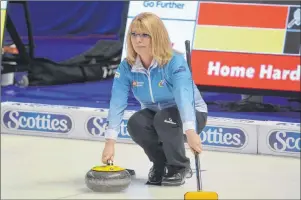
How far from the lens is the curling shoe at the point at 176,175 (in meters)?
0.70

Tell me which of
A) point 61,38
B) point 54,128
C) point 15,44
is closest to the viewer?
point 54,128

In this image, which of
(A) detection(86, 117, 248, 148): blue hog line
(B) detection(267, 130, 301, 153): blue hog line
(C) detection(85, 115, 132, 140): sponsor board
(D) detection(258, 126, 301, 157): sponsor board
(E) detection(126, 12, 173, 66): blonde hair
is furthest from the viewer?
(B) detection(267, 130, 301, 153): blue hog line

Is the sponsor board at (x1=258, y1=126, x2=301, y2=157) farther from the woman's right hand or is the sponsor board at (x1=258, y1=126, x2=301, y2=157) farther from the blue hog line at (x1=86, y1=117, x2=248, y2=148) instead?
the woman's right hand

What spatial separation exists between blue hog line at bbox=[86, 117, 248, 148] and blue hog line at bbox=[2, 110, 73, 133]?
44 millimetres

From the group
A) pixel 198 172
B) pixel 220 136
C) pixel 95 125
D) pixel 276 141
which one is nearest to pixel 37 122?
pixel 95 125

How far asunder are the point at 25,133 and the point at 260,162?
49 cm

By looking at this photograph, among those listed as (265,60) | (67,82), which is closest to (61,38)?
(67,82)

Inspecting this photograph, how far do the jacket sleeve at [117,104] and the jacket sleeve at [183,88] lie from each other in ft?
0.13

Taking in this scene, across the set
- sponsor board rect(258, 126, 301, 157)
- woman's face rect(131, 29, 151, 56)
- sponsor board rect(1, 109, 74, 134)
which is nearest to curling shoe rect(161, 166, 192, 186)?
woman's face rect(131, 29, 151, 56)

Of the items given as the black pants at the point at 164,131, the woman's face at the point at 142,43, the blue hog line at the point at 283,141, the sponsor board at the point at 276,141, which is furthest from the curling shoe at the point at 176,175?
the blue hog line at the point at 283,141

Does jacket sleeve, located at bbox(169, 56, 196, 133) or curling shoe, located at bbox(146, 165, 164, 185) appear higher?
jacket sleeve, located at bbox(169, 56, 196, 133)

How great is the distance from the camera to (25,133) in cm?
116

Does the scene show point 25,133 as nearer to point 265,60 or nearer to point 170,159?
point 170,159

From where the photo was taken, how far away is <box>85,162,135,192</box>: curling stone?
0.71 meters
